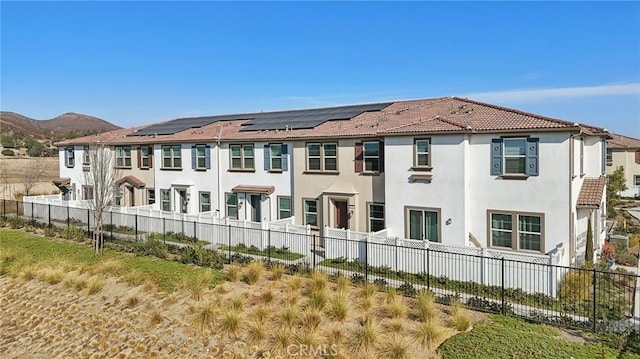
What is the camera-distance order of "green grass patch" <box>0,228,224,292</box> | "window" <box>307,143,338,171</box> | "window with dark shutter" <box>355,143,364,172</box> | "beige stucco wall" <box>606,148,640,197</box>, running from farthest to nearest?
"beige stucco wall" <box>606,148,640,197</box> → "window" <box>307,143,338,171</box> → "window with dark shutter" <box>355,143,364,172</box> → "green grass patch" <box>0,228,224,292</box>

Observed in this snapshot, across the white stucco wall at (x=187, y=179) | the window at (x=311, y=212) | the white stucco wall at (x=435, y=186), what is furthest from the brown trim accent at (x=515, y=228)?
the white stucco wall at (x=187, y=179)

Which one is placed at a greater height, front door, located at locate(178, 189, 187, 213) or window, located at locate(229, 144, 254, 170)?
window, located at locate(229, 144, 254, 170)

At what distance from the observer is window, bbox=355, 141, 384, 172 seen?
20.8m

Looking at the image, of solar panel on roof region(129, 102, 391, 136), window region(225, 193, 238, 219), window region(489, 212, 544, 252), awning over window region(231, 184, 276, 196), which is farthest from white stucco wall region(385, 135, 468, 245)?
window region(225, 193, 238, 219)

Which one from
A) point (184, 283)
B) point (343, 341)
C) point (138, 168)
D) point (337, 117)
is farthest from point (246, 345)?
point (138, 168)

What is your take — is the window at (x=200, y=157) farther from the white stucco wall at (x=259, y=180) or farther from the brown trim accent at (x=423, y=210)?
the brown trim accent at (x=423, y=210)

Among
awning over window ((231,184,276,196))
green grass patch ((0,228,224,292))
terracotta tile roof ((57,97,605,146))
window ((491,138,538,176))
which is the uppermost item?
terracotta tile roof ((57,97,605,146))

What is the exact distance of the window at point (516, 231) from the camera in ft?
55.5

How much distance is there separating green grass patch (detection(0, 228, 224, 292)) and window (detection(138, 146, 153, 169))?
7962mm

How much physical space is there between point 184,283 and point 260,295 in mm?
2874

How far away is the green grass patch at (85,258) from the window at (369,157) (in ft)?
27.2

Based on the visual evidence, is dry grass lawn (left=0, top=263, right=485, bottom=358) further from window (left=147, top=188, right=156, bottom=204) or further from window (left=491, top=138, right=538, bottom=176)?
window (left=147, top=188, right=156, bottom=204)

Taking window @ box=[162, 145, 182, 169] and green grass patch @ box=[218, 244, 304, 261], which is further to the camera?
window @ box=[162, 145, 182, 169]

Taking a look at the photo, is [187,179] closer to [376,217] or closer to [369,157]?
[369,157]
